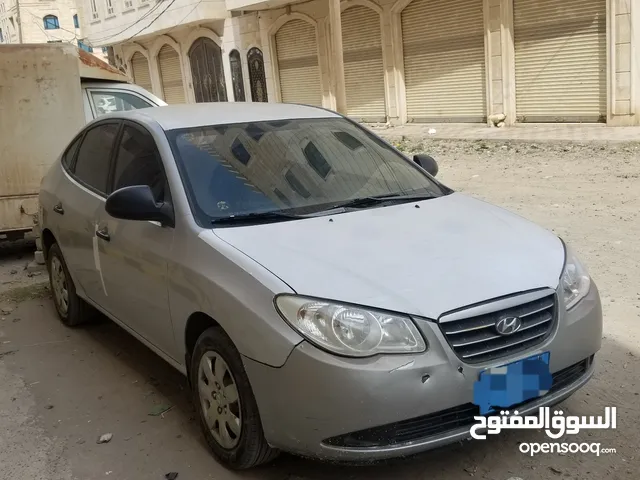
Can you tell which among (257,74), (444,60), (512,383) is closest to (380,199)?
(512,383)

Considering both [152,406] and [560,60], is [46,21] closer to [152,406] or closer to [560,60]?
[560,60]

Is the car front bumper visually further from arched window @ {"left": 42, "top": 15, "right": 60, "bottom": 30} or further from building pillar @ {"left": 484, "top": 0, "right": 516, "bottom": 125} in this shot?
arched window @ {"left": 42, "top": 15, "right": 60, "bottom": 30}

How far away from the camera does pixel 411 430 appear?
272cm

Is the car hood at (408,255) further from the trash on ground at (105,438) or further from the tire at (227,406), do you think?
the trash on ground at (105,438)

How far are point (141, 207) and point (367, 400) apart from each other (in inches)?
62.1

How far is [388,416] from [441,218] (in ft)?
4.08

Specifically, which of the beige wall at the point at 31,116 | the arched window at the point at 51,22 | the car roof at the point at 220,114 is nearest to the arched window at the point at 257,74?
the beige wall at the point at 31,116

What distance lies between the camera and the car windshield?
3590 mm

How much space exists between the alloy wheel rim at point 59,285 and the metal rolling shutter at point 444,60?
12.5 meters

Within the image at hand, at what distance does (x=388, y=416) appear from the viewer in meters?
2.64

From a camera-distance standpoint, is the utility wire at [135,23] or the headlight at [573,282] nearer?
the headlight at [573,282]

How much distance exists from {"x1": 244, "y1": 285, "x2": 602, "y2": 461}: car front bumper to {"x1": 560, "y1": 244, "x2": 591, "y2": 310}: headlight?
0.38 metres

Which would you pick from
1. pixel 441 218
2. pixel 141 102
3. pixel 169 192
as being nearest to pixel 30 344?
pixel 169 192

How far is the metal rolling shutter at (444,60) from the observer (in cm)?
1605
